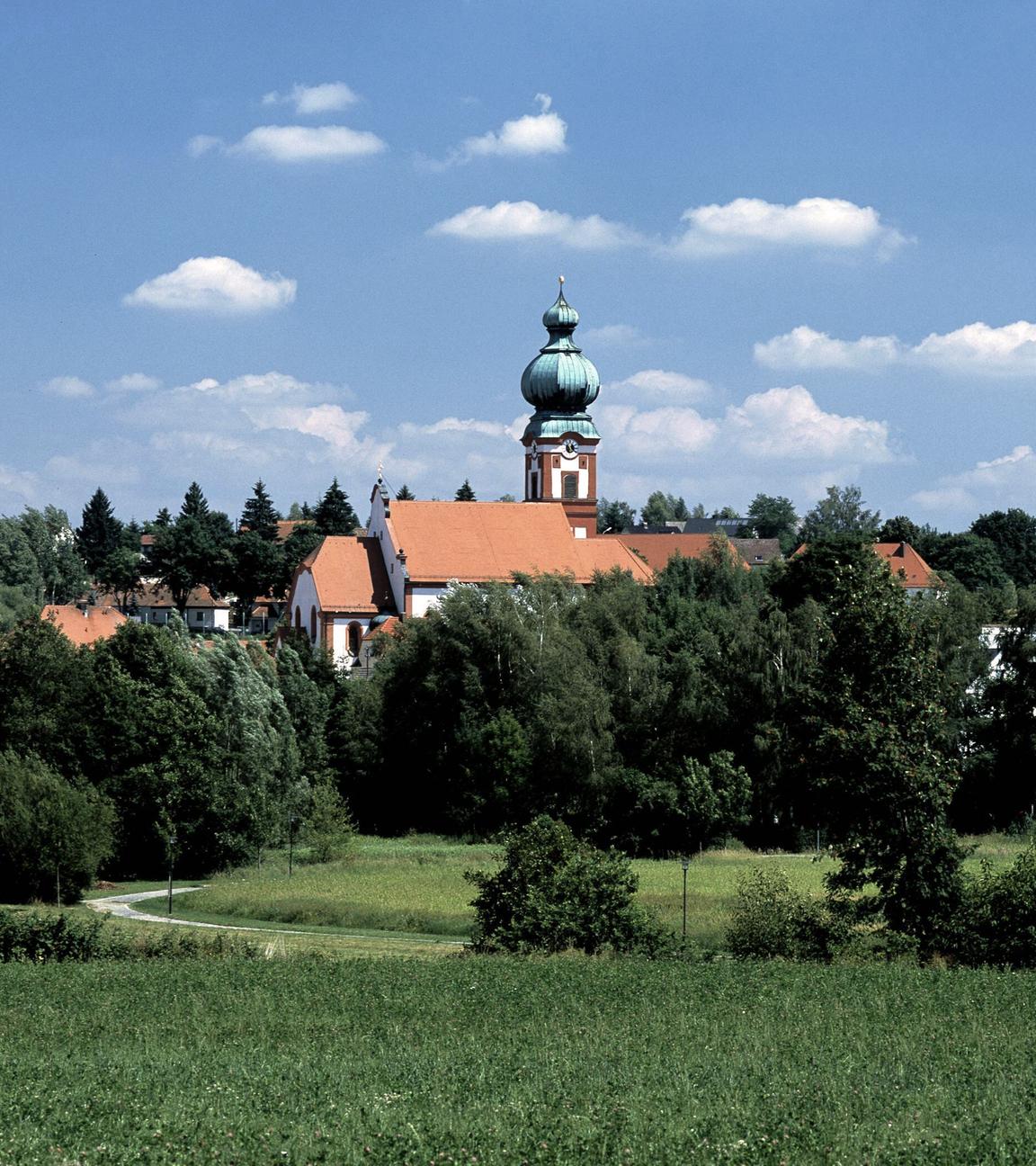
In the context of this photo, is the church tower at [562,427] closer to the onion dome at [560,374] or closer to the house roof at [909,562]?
the onion dome at [560,374]

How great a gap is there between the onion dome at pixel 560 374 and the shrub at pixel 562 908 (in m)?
68.9

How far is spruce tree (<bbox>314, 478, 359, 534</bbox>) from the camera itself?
420ft

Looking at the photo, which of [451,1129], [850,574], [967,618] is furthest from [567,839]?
[967,618]

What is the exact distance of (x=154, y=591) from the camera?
5153 inches

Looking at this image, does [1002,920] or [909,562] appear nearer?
[1002,920]

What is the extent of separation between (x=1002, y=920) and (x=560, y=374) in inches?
2767

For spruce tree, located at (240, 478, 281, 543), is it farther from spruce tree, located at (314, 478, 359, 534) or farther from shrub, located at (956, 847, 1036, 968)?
shrub, located at (956, 847, 1036, 968)

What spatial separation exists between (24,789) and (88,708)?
8960mm

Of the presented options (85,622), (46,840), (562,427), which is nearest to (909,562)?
(562,427)

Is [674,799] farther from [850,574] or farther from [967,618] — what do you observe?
[850,574]

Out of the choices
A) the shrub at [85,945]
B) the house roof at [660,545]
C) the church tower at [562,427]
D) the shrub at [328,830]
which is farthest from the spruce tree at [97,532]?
the shrub at [85,945]

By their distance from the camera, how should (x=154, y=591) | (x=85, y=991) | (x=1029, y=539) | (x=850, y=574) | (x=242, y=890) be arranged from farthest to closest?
(x=1029, y=539)
(x=154, y=591)
(x=242, y=890)
(x=850, y=574)
(x=85, y=991)

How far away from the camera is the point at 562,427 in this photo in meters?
97.9

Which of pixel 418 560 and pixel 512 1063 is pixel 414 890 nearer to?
pixel 512 1063
